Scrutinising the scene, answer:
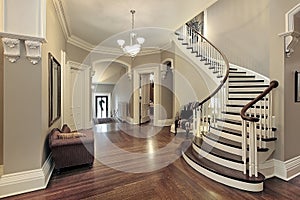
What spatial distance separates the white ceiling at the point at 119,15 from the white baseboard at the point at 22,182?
293 centimetres

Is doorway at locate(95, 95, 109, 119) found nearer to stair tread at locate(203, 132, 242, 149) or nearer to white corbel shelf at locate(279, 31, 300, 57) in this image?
stair tread at locate(203, 132, 242, 149)

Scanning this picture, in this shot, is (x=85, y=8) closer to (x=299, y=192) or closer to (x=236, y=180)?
(x=236, y=180)

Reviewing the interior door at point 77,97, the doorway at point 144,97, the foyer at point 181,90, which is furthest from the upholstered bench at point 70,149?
the doorway at point 144,97

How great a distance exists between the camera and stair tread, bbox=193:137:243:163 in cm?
301

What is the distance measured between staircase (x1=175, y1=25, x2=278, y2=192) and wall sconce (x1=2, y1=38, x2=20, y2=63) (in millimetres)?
3149

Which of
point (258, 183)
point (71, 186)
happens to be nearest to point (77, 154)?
point (71, 186)

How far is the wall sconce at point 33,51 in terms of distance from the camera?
249cm

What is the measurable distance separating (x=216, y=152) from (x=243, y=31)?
4374mm

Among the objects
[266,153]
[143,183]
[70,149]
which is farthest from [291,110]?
[70,149]

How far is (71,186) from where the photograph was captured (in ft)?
8.93

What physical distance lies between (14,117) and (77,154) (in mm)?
1138

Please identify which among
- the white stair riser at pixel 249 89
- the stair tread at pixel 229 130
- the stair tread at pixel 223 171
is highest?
the white stair riser at pixel 249 89

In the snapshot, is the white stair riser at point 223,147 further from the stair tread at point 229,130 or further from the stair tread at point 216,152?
the stair tread at point 229,130

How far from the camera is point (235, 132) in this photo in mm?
3543
